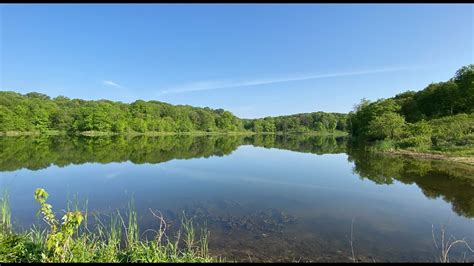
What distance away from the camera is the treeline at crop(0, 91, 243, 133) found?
222 ft

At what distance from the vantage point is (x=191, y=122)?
117 m

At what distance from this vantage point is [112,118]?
3324 inches

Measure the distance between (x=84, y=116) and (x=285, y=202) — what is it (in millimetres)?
79842

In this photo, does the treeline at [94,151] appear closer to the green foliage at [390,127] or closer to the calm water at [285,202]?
the calm water at [285,202]

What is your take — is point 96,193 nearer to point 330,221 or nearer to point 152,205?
point 152,205

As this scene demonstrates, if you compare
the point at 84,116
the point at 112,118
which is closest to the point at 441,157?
the point at 84,116

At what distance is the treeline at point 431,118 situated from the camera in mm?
29359

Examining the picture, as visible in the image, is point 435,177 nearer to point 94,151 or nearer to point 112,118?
point 94,151

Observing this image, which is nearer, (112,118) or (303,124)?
→ (112,118)

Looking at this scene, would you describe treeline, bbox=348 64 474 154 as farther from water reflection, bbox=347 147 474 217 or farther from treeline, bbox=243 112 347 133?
treeline, bbox=243 112 347 133

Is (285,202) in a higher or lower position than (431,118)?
lower

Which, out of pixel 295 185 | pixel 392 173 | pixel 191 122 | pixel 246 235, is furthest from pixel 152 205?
pixel 191 122

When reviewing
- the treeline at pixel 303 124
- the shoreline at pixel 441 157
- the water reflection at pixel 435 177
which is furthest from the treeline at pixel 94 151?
the treeline at pixel 303 124

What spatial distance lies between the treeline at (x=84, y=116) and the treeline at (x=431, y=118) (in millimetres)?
60288
